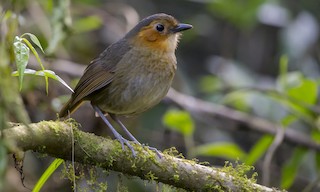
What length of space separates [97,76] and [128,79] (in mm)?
196

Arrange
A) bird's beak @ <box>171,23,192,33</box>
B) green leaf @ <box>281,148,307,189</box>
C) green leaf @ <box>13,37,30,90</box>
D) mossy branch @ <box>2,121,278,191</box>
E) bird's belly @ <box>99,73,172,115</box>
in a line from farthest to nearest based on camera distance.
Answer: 1. green leaf @ <box>281,148,307,189</box>
2. bird's beak @ <box>171,23,192,33</box>
3. bird's belly @ <box>99,73,172,115</box>
4. mossy branch @ <box>2,121,278,191</box>
5. green leaf @ <box>13,37,30,90</box>

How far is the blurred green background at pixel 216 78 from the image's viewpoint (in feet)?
15.3

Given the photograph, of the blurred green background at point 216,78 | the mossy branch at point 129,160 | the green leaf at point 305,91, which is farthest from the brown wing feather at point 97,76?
the green leaf at point 305,91

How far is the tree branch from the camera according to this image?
5.21 metres

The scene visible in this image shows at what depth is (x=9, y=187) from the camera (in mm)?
4590

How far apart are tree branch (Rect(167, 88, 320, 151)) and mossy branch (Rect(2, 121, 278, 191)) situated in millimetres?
2241

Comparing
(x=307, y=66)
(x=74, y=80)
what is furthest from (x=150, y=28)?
(x=307, y=66)

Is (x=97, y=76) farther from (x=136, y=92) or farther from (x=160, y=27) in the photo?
(x=160, y=27)

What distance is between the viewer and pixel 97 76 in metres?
3.75

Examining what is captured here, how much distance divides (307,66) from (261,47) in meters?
0.98

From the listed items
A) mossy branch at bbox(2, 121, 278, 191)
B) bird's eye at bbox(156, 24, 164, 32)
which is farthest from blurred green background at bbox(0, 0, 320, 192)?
mossy branch at bbox(2, 121, 278, 191)

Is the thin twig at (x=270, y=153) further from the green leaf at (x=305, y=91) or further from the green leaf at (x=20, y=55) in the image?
the green leaf at (x=20, y=55)

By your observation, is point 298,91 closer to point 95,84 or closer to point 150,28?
point 150,28

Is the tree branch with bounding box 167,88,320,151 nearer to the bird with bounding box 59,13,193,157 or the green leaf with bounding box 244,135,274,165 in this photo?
the green leaf with bounding box 244,135,274,165
